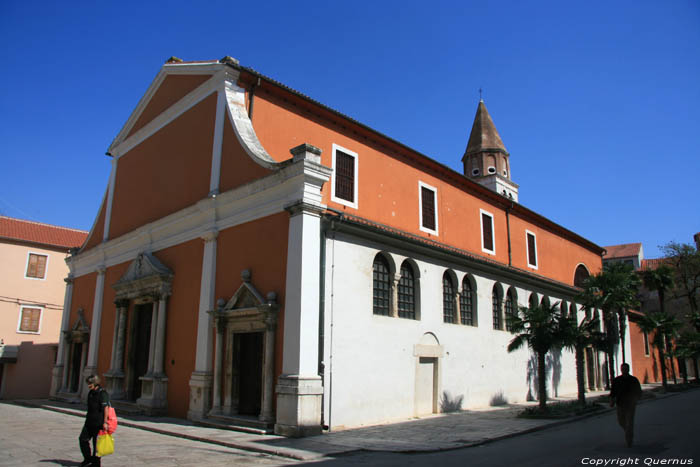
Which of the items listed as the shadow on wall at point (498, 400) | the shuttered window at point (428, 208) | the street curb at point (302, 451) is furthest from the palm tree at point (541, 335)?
the shuttered window at point (428, 208)

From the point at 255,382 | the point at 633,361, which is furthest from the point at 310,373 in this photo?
the point at 633,361

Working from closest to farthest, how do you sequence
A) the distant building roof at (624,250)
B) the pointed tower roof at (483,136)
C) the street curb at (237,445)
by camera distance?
the street curb at (237,445) < the pointed tower roof at (483,136) < the distant building roof at (624,250)

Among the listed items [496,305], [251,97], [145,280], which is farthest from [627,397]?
[145,280]

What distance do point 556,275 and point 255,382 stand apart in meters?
20.5

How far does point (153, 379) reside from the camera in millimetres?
15398

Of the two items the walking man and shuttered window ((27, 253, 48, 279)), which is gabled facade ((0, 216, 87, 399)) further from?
the walking man

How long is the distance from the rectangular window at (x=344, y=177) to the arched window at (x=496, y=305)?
7637 mm

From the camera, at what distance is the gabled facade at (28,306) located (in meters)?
26.8

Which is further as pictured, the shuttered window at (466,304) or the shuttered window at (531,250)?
the shuttered window at (531,250)

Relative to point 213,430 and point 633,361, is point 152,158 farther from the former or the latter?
point 633,361

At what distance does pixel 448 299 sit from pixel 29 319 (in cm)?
2348

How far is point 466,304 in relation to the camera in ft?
60.4

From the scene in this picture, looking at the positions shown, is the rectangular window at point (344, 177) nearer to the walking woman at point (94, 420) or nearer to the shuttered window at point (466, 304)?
the shuttered window at point (466, 304)

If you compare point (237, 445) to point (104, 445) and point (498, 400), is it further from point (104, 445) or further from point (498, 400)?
point (498, 400)
